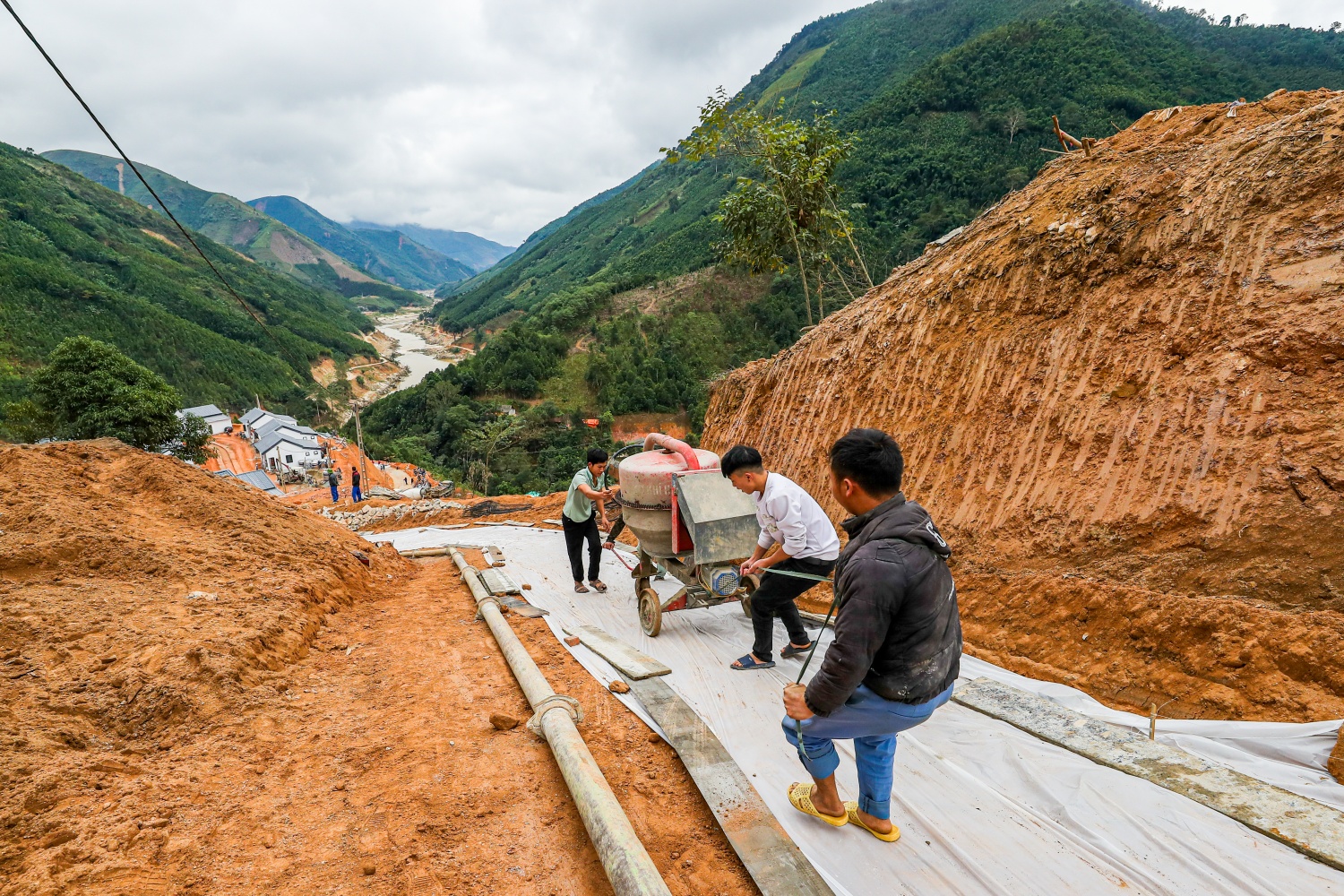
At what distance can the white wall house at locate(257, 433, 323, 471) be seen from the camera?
4100cm

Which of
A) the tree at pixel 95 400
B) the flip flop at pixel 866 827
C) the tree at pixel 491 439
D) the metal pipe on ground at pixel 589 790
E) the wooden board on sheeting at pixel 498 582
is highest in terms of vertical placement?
the tree at pixel 95 400

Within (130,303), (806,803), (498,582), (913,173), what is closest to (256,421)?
(130,303)

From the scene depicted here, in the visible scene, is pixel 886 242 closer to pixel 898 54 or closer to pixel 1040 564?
pixel 1040 564

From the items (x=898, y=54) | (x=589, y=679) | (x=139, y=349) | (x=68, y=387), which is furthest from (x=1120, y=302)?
(x=898, y=54)

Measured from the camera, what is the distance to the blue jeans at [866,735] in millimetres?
2191

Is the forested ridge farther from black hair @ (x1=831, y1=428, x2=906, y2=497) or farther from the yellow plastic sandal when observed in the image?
black hair @ (x1=831, y1=428, x2=906, y2=497)

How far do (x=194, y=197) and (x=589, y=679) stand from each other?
25756 centimetres

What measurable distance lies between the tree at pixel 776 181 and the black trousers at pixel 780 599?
8.21 meters

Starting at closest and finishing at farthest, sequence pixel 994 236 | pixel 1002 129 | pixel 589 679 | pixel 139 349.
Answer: pixel 589 679 < pixel 994 236 < pixel 1002 129 < pixel 139 349

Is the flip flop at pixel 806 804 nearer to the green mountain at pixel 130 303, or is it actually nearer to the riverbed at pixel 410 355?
the green mountain at pixel 130 303

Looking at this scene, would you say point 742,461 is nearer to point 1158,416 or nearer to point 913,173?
point 1158,416

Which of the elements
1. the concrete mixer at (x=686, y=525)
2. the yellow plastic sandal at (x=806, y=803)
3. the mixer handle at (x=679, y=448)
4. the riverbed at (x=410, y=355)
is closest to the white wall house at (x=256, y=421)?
the riverbed at (x=410, y=355)

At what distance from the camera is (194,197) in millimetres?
194500

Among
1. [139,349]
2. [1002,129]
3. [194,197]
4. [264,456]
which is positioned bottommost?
[264,456]
